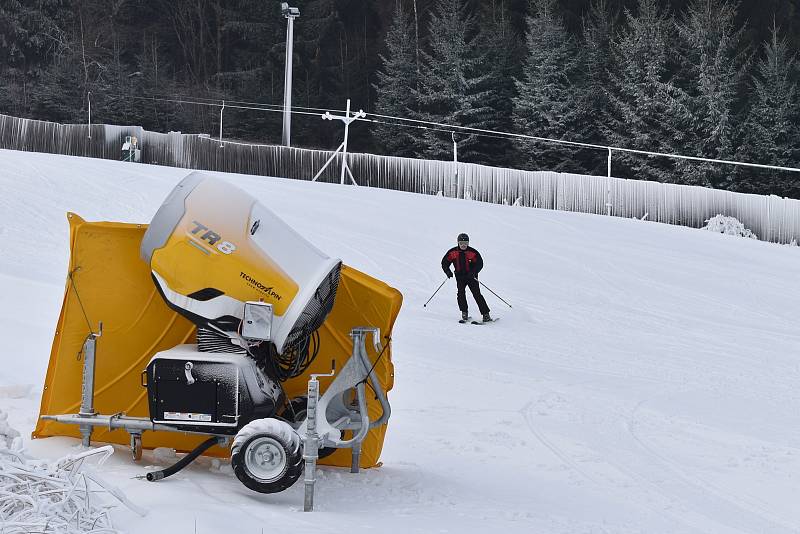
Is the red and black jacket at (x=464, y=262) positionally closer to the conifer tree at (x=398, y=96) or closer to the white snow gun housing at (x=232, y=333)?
the white snow gun housing at (x=232, y=333)

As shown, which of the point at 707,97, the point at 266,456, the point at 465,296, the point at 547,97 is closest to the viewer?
the point at 266,456

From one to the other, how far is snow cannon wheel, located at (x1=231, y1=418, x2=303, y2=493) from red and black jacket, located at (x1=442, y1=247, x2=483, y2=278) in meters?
11.6

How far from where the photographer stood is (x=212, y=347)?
23.9ft

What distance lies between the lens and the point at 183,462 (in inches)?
281

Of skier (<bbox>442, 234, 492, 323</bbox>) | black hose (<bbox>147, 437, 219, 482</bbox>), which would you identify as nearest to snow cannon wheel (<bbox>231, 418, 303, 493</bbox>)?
black hose (<bbox>147, 437, 219, 482</bbox>)

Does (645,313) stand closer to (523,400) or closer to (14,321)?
(523,400)

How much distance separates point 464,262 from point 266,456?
11681 millimetres

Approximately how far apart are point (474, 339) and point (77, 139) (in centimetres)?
3086

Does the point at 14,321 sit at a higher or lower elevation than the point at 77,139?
lower

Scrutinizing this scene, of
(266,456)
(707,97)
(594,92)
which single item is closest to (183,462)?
(266,456)

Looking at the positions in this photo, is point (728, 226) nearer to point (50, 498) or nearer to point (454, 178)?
point (454, 178)

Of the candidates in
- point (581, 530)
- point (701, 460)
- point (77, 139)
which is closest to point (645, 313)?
point (701, 460)

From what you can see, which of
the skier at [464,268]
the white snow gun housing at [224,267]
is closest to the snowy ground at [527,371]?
the skier at [464,268]

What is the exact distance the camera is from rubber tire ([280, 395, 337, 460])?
7781 millimetres
